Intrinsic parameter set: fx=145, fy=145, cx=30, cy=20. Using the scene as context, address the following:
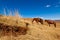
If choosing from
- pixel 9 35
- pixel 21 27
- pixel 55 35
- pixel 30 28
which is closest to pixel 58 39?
pixel 55 35

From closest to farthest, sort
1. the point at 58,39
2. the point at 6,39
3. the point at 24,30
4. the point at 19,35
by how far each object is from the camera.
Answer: the point at 6,39 < the point at 19,35 < the point at 24,30 < the point at 58,39

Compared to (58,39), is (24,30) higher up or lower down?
higher up

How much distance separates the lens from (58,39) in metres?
11.3

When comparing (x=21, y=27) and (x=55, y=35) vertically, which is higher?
(x=21, y=27)

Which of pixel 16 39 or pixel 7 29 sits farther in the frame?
pixel 7 29

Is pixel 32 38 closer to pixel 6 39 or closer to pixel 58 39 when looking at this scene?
pixel 6 39

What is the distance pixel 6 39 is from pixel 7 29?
107cm

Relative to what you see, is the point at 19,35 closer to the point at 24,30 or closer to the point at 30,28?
the point at 24,30

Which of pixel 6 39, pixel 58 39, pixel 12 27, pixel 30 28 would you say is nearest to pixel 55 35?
pixel 58 39

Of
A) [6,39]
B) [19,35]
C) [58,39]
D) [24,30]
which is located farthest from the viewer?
[58,39]

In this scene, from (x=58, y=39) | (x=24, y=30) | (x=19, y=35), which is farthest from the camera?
(x=58, y=39)

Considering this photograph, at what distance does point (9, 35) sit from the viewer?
9492 mm

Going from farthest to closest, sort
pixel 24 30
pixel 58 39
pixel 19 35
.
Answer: pixel 58 39 → pixel 24 30 → pixel 19 35

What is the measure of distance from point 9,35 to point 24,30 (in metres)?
1.29
